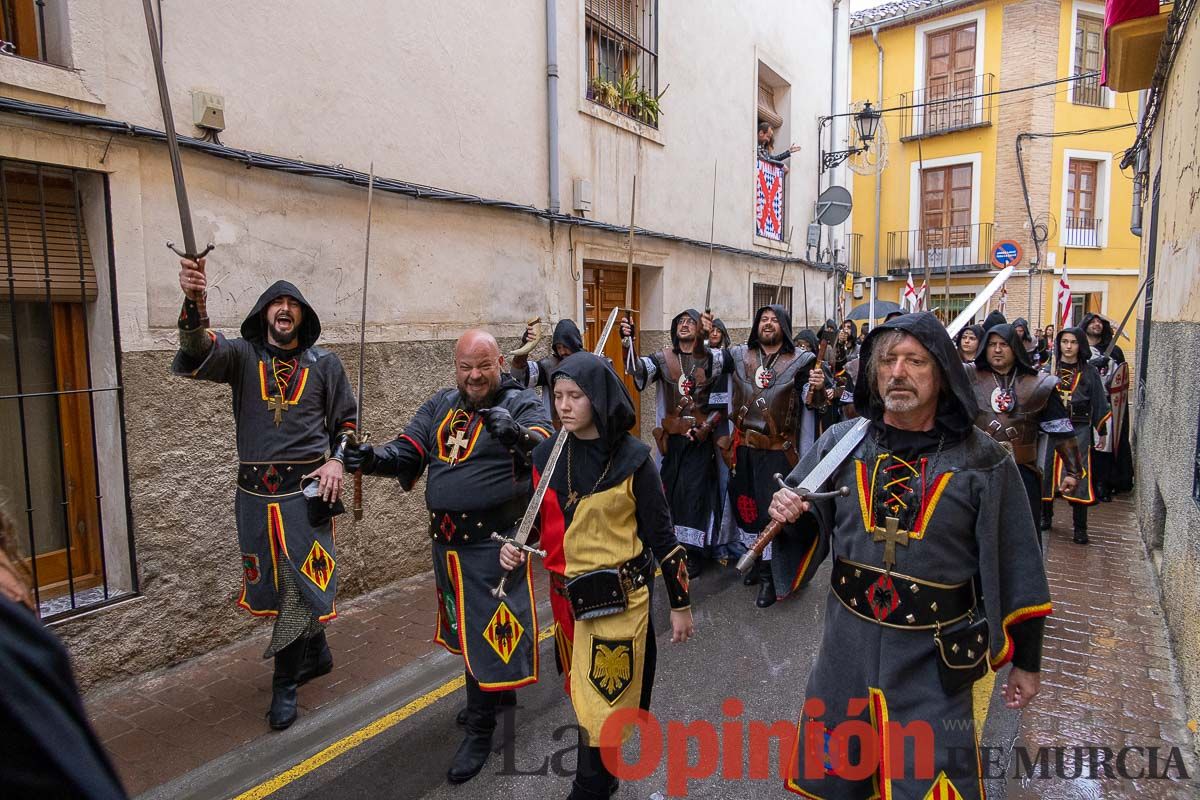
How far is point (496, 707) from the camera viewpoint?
12.0ft

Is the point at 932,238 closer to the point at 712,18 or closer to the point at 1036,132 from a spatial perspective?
the point at 1036,132

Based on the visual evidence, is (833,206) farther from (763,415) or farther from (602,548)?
(602,548)

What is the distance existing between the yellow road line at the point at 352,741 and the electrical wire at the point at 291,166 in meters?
3.45

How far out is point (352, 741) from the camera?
3.88 m

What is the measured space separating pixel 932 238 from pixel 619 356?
18232 millimetres

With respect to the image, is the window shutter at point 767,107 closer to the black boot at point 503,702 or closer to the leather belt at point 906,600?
the black boot at point 503,702

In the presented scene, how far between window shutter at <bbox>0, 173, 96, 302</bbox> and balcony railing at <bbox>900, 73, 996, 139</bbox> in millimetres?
22726

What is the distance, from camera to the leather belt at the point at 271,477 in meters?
4.07

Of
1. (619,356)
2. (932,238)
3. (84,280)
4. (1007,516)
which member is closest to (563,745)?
(1007,516)

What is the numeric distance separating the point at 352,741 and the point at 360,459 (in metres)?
1.48

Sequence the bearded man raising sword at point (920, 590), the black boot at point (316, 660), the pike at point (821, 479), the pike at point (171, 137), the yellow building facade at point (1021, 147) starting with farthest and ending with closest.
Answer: the yellow building facade at point (1021, 147) < the black boot at point (316, 660) < the pike at point (171, 137) < the pike at point (821, 479) < the bearded man raising sword at point (920, 590)

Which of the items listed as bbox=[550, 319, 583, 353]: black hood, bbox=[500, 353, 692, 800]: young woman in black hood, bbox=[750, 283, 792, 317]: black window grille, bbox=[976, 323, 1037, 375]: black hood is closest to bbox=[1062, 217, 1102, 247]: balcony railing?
bbox=[750, 283, 792, 317]: black window grille

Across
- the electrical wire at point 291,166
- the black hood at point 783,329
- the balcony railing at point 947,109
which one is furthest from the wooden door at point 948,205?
the black hood at point 783,329

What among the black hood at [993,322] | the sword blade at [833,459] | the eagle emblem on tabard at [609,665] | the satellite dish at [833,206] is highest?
the satellite dish at [833,206]
